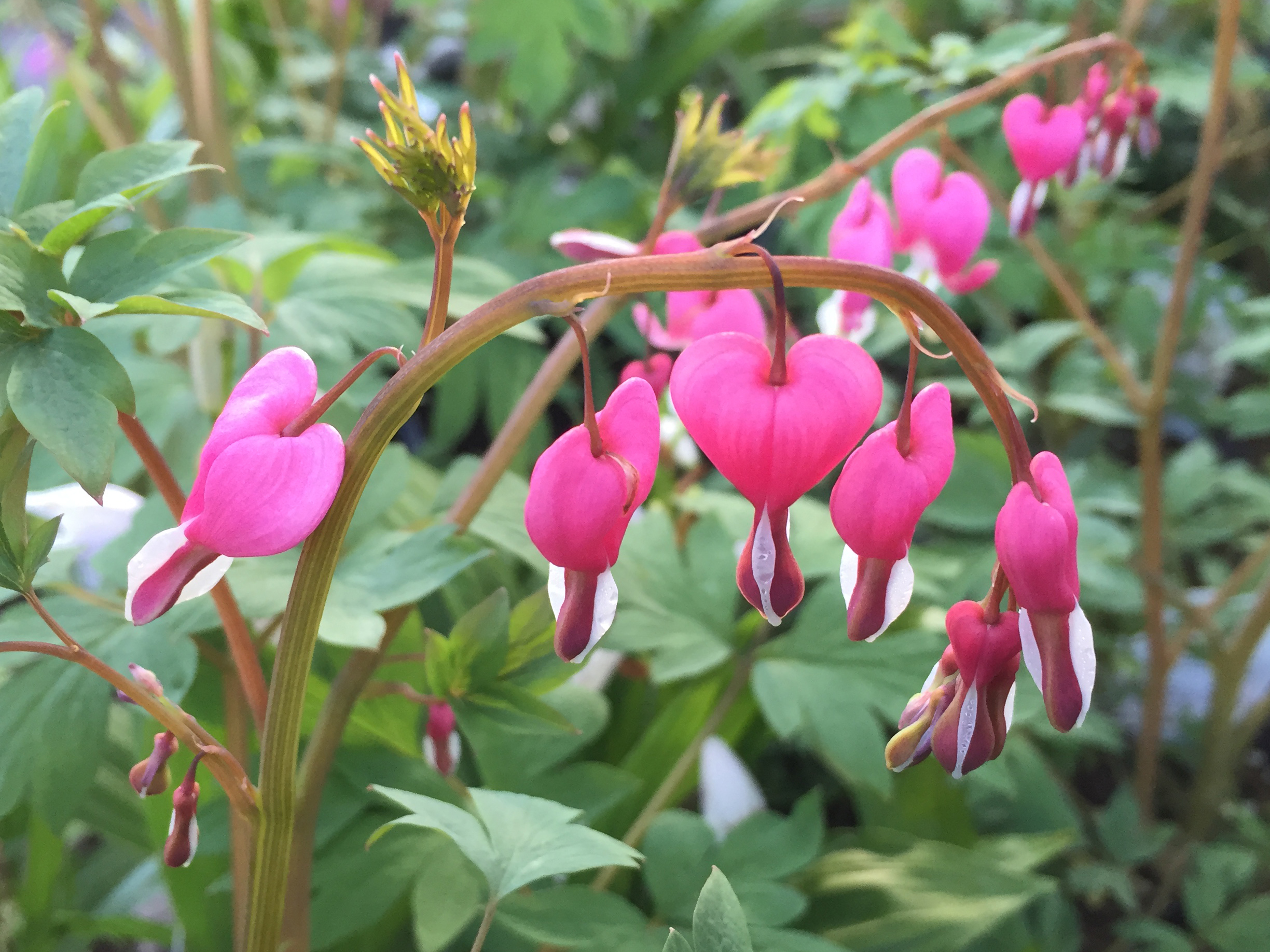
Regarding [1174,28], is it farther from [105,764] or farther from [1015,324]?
[105,764]

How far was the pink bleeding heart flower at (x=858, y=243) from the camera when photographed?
2.60 feet

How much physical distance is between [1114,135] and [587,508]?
28.7 inches

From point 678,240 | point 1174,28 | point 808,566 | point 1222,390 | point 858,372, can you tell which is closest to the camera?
point 858,372

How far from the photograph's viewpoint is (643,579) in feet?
3.03

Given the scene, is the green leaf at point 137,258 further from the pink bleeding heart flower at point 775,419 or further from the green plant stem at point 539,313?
the pink bleeding heart flower at point 775,419

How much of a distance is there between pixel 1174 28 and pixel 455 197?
93.5 inches

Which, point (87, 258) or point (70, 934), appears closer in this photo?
point (87, 258)

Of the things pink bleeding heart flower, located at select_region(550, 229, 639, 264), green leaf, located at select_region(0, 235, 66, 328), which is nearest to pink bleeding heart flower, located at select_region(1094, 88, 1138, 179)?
pink bleeding heart flower, located at select_region(550, 229, 639, 264)

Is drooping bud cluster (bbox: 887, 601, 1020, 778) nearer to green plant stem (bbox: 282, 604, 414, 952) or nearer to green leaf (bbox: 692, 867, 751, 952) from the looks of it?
green leaf (bbox: 692, 867, 751, 952)

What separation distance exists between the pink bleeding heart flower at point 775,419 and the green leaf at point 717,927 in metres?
0.16

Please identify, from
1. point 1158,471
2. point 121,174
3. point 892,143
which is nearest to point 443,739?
point 121,174

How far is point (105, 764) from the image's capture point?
3.45 feet

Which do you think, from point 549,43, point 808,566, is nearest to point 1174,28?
point 549,43

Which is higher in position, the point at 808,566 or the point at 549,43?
the point at 549,43
